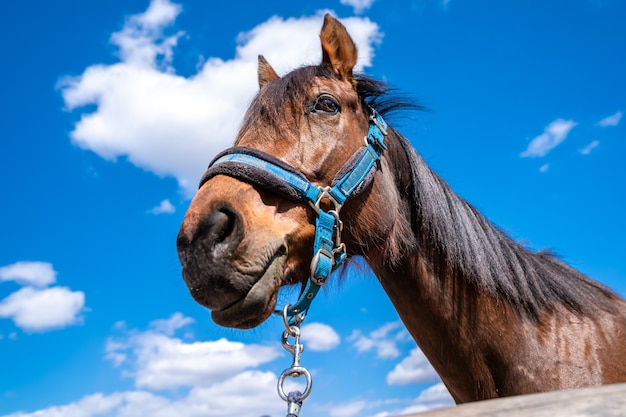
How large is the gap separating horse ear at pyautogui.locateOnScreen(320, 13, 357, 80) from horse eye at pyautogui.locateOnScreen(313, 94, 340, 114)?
501 millimetres

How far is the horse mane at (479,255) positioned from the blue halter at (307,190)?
72 cm

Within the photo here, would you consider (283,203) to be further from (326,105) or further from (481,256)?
(481,256)

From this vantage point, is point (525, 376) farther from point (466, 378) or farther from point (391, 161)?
point (391, 161)

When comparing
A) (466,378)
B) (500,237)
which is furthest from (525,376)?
(500,237)

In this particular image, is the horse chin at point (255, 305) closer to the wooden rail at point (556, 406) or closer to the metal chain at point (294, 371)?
the metal chain at point (294, 371)

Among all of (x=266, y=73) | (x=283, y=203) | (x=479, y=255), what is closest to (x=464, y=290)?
(x=479, y=255)

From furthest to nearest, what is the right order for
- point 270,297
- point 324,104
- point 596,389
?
point 324,104 < point 270,297 < point 596,389

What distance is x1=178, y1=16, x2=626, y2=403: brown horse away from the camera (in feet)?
11.9

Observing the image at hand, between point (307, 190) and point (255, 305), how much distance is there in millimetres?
921

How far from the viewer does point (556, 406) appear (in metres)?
1.58

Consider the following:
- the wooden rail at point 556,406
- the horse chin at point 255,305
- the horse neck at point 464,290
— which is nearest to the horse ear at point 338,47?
the horse neck at point 464,290

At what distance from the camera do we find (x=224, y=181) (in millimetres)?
3668

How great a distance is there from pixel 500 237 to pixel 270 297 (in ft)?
7.71

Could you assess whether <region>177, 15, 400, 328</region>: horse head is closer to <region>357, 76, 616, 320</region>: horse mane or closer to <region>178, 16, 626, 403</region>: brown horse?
<region>178, 16, 626, 403</region>: brown horse
